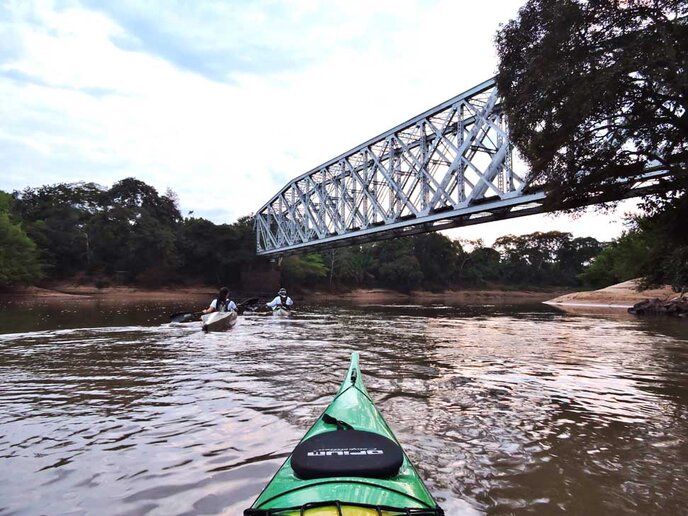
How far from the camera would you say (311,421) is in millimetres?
4840

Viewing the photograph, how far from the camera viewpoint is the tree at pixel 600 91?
7.34 m

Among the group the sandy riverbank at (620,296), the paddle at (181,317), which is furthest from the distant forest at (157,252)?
the paddle at (181,317)

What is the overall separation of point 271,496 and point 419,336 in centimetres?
1083

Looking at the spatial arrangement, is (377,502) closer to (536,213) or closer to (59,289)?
(536,213)

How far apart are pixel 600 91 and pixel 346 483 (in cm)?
772

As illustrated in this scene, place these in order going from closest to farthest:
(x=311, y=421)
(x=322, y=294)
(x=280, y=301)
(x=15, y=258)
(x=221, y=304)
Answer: (x=311, y=421)
(x=221, y=304)
(x=280, y=301)
(x=15, y=258)
(x=322, y=294)

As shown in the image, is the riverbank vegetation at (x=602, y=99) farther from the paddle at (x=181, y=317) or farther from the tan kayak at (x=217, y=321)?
the paddle at (x=181, y=317)

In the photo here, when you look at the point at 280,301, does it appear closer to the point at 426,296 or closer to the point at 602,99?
the point at 602,99

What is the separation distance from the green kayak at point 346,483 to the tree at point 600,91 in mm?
7158

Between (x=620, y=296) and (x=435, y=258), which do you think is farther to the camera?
(x=435, y=258)

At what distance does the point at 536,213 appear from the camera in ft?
74.7

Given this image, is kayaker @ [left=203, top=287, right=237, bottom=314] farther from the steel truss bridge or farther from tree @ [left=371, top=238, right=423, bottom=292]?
tree @ [left=371, top=238, right=423, bottom=292]

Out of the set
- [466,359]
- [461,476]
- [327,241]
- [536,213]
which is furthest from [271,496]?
[327,241]

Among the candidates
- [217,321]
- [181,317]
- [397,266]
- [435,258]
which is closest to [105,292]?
[181,317]
